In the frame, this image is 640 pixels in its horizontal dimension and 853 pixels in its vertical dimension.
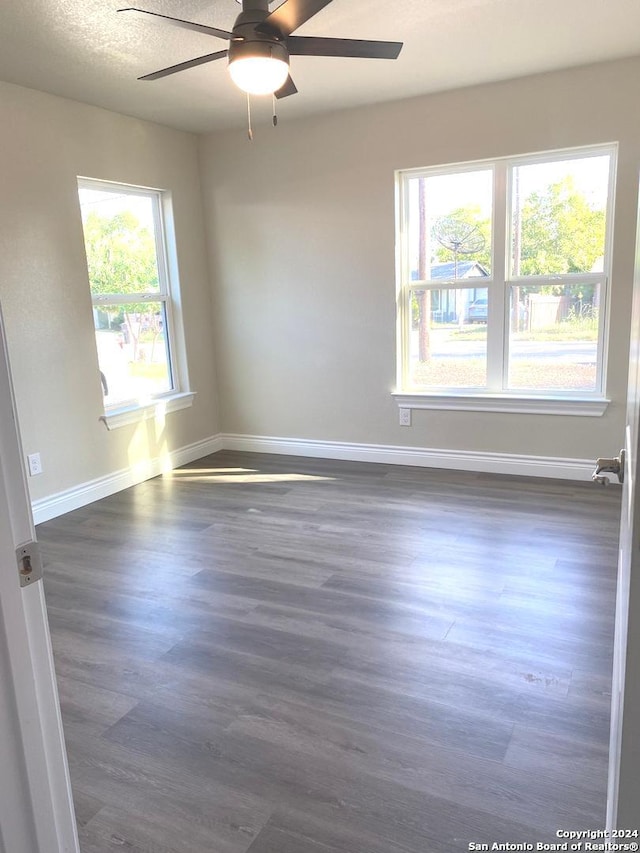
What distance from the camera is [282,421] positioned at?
17.2 feet

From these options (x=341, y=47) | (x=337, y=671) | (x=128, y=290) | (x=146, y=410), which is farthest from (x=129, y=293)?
(x=337, y=671)

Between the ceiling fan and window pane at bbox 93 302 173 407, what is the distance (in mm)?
2275

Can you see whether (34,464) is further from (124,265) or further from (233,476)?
(124,265)

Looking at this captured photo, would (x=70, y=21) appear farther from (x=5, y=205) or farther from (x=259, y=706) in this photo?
(x=259, y=706)

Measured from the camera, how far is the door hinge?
35.5 inches

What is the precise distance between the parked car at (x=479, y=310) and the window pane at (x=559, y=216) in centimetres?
28

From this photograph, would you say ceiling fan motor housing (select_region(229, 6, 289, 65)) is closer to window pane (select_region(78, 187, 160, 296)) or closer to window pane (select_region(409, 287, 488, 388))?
window pane (select_region(78, 187, 160, 296))

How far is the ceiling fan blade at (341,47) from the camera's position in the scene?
2.49m

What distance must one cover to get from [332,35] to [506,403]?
252cm

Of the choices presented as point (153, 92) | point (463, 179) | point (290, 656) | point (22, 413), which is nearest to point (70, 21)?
point (153, 92)

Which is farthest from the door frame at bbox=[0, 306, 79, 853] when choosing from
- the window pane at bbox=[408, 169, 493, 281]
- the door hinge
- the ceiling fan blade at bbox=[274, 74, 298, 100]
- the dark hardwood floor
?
the window pane at bbox=[408, 169, 493, 281]

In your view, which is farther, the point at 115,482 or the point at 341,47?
the point at 115,482

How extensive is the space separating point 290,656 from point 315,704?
30 cm

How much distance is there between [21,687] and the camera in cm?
91
